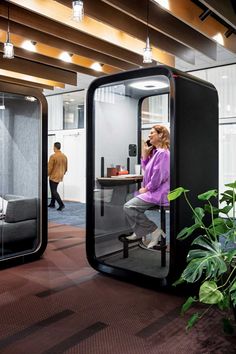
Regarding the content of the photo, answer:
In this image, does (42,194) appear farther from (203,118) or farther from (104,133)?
(203,118)

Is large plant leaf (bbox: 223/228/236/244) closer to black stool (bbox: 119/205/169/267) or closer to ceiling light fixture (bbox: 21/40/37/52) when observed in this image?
black stool (bbox: 119/205/169/267)

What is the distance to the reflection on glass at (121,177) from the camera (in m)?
4.01

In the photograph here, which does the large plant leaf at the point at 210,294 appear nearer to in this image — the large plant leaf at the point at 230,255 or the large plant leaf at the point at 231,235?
the large plant leaf at the point at 230,255

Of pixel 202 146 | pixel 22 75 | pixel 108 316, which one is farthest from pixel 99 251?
pixel 22 75

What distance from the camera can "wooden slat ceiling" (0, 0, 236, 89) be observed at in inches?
160

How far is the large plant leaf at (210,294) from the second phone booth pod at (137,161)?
35.1 inches

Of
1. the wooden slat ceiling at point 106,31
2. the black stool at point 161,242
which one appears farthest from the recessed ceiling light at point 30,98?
the black stool at point 161,242

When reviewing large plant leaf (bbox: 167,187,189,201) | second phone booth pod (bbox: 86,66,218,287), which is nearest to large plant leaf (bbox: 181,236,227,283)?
large plant leaf (bbox: 167,187,189,201)

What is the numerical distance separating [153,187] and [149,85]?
1315 millimetres

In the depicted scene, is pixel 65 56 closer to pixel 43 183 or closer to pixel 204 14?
pixel 204 14

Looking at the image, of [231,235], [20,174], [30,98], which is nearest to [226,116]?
[30,98]

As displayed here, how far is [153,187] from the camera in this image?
374 centimetres

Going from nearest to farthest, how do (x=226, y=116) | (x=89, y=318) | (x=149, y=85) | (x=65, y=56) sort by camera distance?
(x=89, y=318) → (x=149, y=85) → (x=65, y=56) → (x=226, y=116)

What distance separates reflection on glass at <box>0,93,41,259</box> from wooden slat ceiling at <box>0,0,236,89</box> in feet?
3.90
